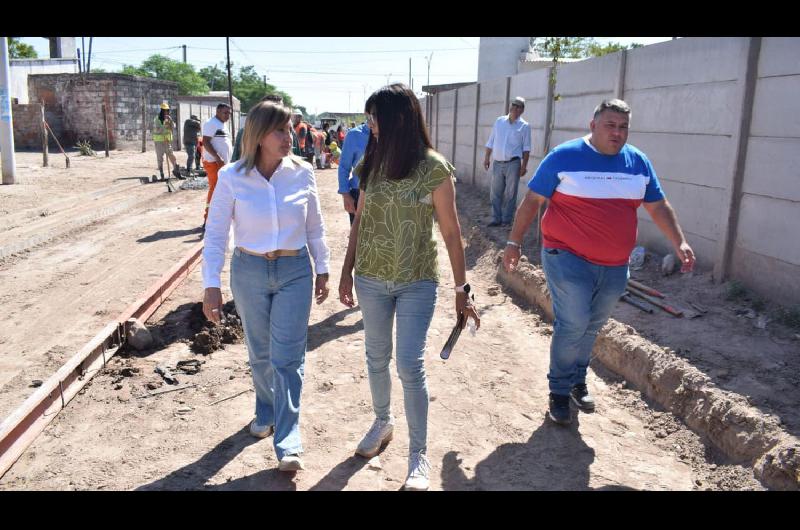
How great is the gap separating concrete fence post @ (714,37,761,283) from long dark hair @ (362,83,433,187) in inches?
150

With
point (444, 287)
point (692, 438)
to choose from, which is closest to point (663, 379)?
point (692, 438)

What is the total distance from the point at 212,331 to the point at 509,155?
604 centimetres

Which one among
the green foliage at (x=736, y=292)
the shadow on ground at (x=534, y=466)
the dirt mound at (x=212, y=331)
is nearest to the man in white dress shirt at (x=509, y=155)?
the green foliage at (x=736, y=292)

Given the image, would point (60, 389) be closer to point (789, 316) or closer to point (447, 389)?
point (447, 389)

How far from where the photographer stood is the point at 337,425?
3.98 m

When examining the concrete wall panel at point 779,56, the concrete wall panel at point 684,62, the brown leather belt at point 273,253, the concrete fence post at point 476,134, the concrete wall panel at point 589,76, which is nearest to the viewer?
the brown leather belt at point 273,253

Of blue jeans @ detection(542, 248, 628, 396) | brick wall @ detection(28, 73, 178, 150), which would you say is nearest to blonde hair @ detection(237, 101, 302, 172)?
blue jeans @ detection(542, 248, 628, 396)

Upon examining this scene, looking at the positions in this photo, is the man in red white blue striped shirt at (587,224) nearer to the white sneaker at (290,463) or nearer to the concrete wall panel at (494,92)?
the white sneaker at (290,463)

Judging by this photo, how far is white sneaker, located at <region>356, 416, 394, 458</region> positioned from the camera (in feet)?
11.6

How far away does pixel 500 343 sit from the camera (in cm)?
563

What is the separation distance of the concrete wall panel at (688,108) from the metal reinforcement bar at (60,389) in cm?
553

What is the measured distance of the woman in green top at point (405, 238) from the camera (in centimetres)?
303

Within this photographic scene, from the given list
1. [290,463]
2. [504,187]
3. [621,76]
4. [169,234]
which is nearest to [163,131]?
[169,234]
